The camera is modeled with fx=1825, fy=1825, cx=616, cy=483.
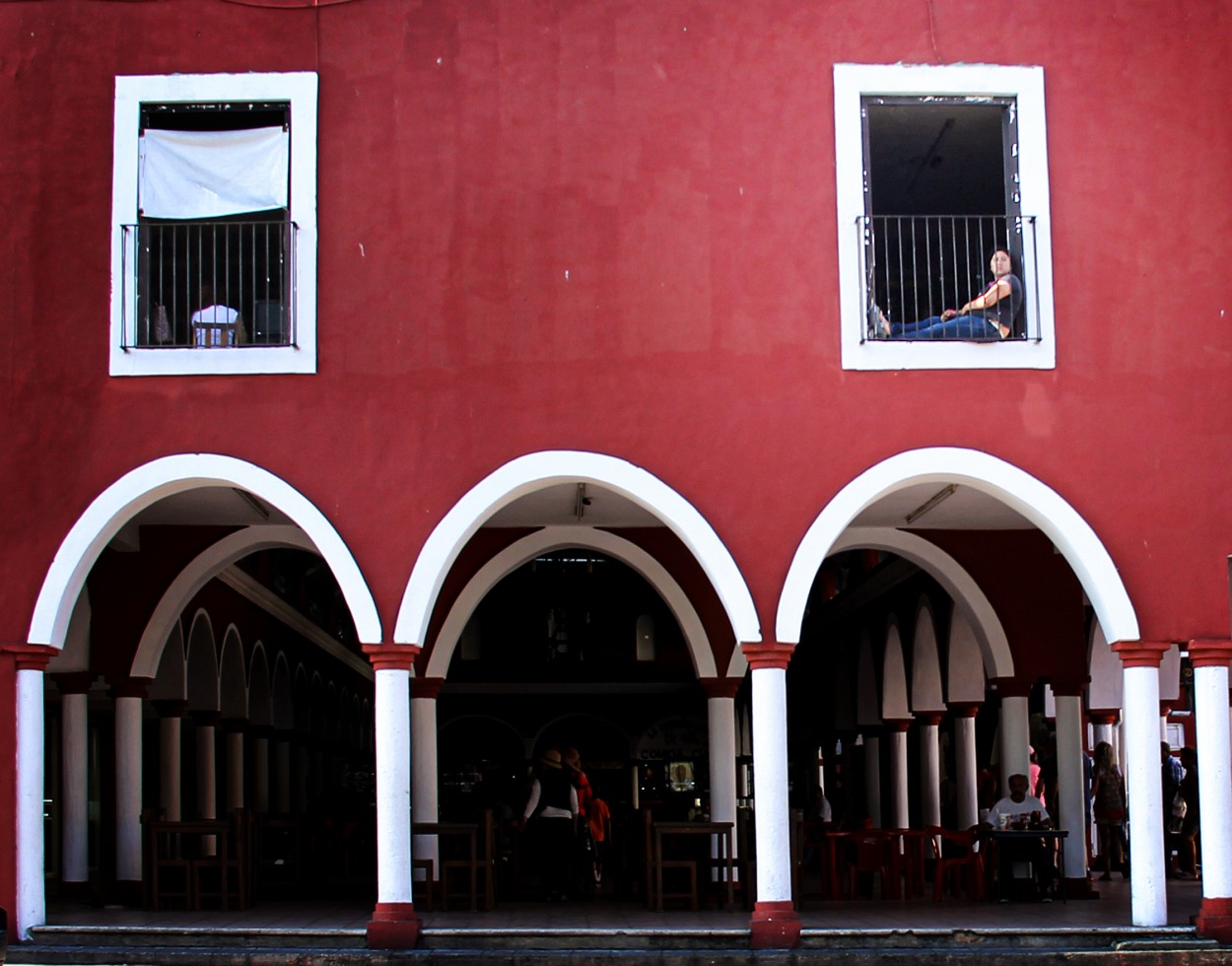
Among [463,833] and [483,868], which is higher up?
[463,833]

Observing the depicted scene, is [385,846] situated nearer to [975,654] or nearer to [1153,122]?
[1153,122]

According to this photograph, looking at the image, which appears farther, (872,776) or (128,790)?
(872,776)

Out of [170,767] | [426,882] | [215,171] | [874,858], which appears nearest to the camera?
[215,171]

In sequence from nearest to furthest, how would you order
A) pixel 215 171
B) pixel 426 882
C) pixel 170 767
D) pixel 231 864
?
1. pixel 215 171
2. pixel 231 864
3. pixel 426 882
4. pixel 170 767

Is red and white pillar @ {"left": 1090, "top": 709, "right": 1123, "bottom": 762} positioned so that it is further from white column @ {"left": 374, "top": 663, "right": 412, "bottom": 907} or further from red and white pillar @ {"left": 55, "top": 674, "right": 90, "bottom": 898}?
red and white pillar @ {"left": 55, "top": 674, "right": 90, "bottom": 898}

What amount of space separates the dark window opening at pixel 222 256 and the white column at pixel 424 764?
352 cm

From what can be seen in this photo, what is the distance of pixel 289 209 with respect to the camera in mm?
13180

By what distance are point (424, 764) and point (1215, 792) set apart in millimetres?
6389

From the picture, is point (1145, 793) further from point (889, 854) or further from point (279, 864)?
point (279, 864)

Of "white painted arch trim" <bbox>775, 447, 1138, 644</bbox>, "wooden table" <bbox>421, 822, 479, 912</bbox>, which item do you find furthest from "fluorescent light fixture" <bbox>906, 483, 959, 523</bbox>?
"wooden table" <bbox>421, 822, 479, 912</bbox>

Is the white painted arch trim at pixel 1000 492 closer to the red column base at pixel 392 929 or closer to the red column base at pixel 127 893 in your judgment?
the red column base at pixel 392 929

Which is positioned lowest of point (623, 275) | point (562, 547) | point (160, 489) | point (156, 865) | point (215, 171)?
point (156, 865)

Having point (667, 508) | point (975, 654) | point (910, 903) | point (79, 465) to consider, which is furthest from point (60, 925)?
point (975, 654)

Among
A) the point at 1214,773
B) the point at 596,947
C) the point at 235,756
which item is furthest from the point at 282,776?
the point at 1214,773
